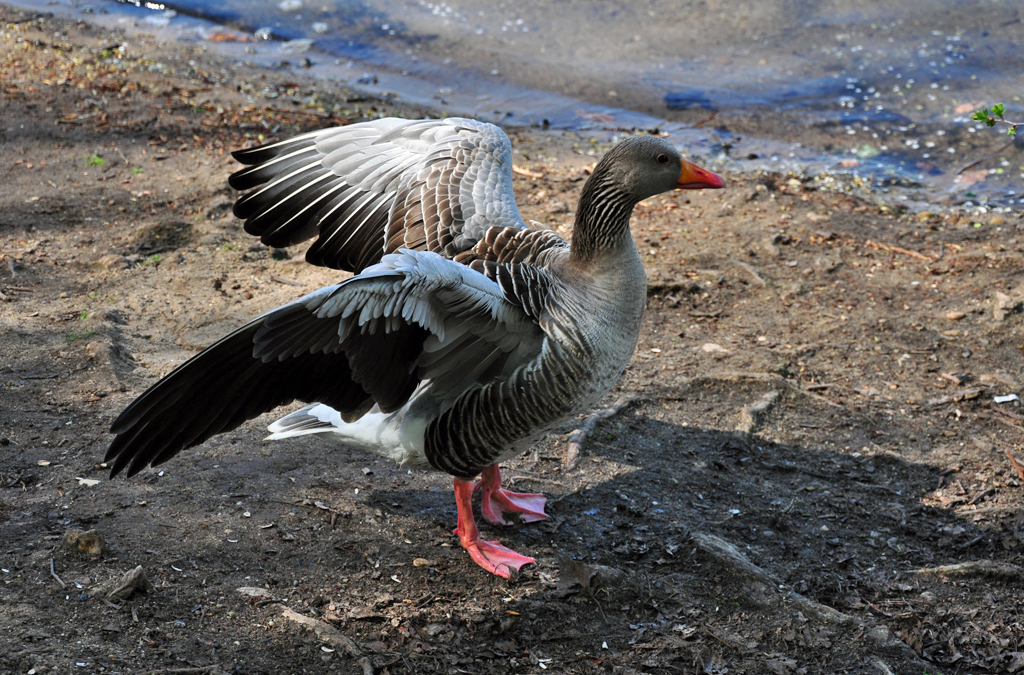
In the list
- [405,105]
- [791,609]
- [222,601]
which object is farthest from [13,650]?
[405,105]

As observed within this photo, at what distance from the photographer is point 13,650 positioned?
121 inches

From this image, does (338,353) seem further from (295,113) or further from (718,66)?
(718,66)

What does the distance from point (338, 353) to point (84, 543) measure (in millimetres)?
1388

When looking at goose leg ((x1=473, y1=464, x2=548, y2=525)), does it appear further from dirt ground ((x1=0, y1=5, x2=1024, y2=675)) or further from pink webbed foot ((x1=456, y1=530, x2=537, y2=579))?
pink webbed foot ((x1=456, y1=530, x2=537, y2=579))

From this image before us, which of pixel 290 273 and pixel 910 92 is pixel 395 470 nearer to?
pixel 290 273

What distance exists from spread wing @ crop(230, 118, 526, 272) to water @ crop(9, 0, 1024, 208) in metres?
5.56

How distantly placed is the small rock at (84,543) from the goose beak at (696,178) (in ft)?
10.2

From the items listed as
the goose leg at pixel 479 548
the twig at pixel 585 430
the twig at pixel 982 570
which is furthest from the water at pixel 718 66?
the goose leg at pixel 479 548

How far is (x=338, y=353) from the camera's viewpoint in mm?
3553

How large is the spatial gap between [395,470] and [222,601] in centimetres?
146

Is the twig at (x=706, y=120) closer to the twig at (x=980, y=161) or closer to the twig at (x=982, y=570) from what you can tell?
the twig at (x=980, y=161)

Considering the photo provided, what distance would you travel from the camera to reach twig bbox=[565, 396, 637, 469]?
5109mm

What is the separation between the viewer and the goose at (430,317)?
3324mm

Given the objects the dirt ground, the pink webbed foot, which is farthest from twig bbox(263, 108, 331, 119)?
the pink webbed foot
